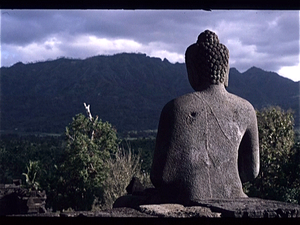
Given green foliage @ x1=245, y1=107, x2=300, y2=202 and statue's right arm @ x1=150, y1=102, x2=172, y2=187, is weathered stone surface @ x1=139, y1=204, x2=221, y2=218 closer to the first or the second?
statue's right arm @ x1=150, y1=102, x2=172, y2=187

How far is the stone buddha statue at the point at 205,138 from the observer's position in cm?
493

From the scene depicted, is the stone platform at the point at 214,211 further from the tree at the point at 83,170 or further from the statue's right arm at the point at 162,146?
the tree at the point at 83,170

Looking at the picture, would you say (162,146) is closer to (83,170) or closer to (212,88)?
(212,88)

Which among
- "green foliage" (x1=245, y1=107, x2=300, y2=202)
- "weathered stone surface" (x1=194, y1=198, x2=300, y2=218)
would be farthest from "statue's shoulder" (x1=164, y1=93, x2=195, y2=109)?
"green foliage" (x1=245, y1=107, x2=300, y2=202)

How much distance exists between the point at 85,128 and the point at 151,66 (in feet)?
322

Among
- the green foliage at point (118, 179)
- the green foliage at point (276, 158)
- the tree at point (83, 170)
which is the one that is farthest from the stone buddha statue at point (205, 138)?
the tree at point (83, 170)

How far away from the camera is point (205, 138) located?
199 inches

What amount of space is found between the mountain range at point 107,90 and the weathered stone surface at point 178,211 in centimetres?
5658

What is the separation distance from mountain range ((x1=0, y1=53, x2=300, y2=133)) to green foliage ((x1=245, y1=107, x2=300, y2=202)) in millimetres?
44113

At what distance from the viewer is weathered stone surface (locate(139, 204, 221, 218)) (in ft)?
12.8

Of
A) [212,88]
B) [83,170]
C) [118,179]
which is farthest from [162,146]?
[83,170]

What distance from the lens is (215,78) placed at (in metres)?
5.40

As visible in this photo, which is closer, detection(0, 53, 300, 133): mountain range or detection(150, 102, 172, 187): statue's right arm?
detection(150, 102, 172, 187): statue's right arm
